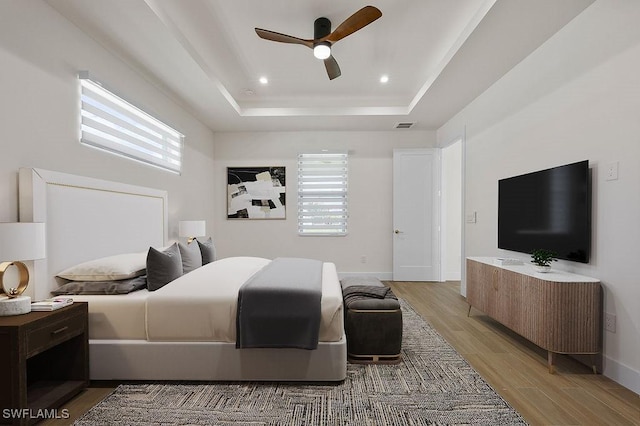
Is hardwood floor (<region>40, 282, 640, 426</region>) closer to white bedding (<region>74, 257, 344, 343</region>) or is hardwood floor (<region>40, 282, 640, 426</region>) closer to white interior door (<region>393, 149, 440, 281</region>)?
white bedding (<region>74, 257, 344, 343</region>)

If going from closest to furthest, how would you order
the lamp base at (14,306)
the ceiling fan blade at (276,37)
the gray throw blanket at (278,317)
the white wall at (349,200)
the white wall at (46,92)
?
1. the lamp base at (14,306)
2. the white wall at (46,92)
3. the gray throw blanket at (278,317)
4. the ceiling fan blade at (276,37)
5. the white wall at (349,200)

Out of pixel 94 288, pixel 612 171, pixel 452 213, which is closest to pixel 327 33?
pixel 612 171

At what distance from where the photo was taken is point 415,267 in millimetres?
5262

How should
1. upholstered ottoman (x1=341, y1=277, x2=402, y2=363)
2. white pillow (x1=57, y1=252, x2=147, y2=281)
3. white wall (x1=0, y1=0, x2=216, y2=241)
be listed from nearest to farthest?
white wall (x1=0, y1=0, x2=216, y2=241), white pillow (x1=57, y1=252, x2=147, y2=281), upholstered ottoman (x1=341, y1=277, x2=402, y2=363)

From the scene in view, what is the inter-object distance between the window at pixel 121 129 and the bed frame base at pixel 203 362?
169 cm

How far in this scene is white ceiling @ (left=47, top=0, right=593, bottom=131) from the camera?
2.39 m

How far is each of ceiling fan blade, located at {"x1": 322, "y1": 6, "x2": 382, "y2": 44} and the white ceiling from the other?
0.26 meters

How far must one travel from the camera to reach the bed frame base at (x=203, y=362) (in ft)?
6.81

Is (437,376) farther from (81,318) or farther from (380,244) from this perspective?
(380,244)

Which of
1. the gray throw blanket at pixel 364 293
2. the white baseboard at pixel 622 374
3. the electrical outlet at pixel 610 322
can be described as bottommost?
the white baseboard at pixel 622 374

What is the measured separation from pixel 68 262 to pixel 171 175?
5.83 ft

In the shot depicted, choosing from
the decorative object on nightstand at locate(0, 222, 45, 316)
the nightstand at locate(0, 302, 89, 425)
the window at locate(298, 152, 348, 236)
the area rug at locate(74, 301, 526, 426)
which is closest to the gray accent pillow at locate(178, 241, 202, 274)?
the nightstand at locate(0, 302, 89, 425)

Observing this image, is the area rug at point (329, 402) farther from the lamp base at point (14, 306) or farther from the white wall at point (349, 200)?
the white wall at point (349, 200)

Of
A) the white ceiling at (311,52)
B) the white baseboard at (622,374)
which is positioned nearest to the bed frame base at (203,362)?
the white baseboard at (622,374)
